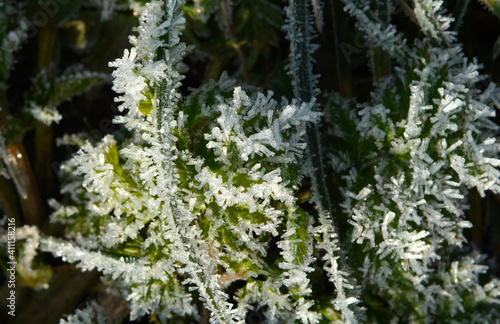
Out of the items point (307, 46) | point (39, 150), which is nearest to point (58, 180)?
point (39, 150)

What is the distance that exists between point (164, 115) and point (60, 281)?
65 cm

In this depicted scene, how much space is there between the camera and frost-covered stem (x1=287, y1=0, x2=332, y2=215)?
0.85 meters

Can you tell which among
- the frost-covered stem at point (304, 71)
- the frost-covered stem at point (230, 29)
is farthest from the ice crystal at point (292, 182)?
the frost-covered stem at point (230, 29)

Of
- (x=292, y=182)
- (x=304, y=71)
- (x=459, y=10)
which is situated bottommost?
(x=292, y=182)

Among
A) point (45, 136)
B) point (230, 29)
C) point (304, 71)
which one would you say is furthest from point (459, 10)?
point (45, 136)

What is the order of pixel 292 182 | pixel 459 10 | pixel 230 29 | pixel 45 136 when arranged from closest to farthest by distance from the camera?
pixel 292 182, pixel 459 10, pixel 230 29, pixel 45 136

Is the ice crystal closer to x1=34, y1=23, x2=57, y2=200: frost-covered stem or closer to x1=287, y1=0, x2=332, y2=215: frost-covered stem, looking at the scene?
x1=287, y1=0, x2=332, y2=215: frost-covered stem

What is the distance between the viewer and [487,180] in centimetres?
83

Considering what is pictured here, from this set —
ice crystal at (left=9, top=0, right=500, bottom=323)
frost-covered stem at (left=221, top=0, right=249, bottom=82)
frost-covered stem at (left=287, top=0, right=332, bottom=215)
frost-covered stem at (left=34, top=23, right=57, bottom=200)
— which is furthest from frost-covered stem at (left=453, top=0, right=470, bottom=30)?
frost-covered stem at (left=34, top=23, right=57, bottom=200)

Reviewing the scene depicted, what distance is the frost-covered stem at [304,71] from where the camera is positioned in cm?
85

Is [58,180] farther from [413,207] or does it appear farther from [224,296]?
[413,207]

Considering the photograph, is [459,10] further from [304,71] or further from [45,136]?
[45,136]

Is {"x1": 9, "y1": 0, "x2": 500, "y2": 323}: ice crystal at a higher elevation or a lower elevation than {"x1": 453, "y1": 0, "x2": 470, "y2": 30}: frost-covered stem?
lower

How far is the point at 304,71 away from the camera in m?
0.86
